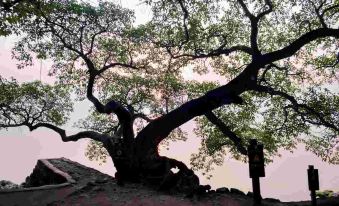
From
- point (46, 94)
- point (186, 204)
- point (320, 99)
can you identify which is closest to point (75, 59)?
point (46, 94)

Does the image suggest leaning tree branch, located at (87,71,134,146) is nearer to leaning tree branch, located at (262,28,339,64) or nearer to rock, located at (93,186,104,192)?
rock, located at (93,186,104,192)

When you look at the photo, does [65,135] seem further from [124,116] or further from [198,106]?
[198,106]

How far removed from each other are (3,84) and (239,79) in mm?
11662

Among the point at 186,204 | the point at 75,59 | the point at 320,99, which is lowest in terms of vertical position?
the point at 186,204

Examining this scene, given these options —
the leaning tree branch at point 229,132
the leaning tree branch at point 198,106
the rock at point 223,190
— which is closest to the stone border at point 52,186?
the leaning tree branch at point 198,106

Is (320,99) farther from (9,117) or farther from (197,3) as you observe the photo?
(9,117)

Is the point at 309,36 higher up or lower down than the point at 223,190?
higher up

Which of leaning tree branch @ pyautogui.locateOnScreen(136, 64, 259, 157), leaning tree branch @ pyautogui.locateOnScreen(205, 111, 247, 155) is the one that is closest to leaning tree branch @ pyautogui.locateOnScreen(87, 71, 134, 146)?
leaning tree branch @ pyautogui.locateOnScreen(136, 64, 259, 157)

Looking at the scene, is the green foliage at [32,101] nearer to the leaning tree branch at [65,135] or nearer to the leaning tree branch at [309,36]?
the leaning tree branch at [65,135]

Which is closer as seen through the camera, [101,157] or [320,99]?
[320,99]

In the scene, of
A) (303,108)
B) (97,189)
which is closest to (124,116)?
(97,189)

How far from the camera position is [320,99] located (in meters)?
15.9

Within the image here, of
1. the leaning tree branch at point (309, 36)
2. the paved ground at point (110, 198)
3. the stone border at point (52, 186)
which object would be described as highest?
the leaning tree branch at point (309, 36)

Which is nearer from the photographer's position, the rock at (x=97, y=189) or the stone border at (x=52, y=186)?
the stone border at (x=52, y=186)
